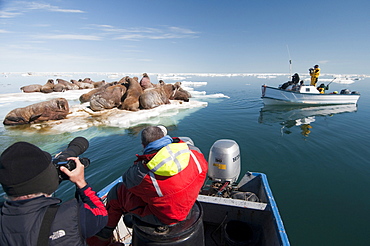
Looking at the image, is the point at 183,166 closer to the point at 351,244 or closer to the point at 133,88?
the point at 351,244

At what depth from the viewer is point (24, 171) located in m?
1.20

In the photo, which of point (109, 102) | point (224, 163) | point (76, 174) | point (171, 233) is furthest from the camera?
point (109, 102)

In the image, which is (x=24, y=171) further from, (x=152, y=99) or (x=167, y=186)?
(x=152, y=99)

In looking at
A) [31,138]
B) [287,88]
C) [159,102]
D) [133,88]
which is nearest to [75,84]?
[133,88]

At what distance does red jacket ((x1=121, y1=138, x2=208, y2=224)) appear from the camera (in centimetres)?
181

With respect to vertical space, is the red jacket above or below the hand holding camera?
below

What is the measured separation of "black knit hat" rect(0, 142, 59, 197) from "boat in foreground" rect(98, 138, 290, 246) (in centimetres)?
117

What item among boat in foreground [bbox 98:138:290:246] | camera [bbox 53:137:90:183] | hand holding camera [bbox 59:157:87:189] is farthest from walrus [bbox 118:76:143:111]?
hand holding camera [bbox 59:157:87:189]

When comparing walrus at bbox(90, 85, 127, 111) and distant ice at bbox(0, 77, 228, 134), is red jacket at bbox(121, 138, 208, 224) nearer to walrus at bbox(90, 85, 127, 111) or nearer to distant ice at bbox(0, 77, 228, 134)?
distant ice at bbox(0, 77, 228, 134)

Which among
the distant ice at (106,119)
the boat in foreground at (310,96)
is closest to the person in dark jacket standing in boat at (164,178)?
the distant ice at (106,119)

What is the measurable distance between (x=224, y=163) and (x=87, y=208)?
312 centimetres

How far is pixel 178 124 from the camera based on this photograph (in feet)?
41.1

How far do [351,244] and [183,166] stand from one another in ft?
14.6

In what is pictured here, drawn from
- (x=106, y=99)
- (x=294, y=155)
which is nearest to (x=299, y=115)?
(x=294, y=155)
